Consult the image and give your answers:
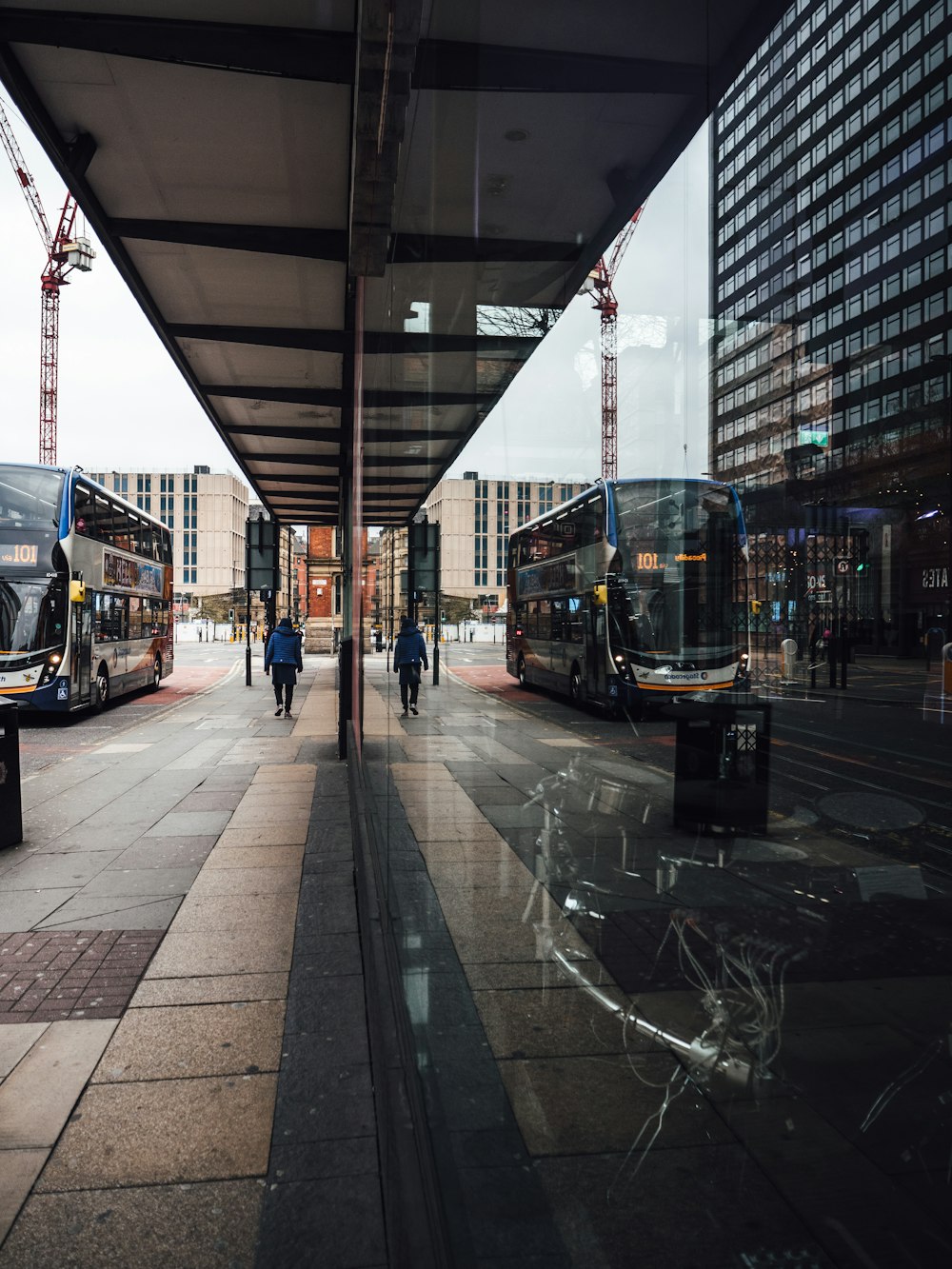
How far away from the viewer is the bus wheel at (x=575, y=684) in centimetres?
211

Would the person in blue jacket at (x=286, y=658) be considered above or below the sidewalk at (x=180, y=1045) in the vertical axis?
above

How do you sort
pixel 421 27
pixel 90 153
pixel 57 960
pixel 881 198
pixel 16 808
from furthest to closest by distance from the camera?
pixel 90 153 → pixel 16 808 → pixel 57 960 → pixel 421 27 → pixel 881 198

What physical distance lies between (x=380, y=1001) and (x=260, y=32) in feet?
18.9

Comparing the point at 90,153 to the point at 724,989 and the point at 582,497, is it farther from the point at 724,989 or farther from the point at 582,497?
the point at 724,989

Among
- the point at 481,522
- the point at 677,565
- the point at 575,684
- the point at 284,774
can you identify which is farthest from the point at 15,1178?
the point at 284,774

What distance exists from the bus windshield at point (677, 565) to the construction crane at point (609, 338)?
0.18ft

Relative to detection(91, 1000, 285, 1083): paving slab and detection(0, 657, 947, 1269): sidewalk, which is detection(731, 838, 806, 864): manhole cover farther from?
detection(91, 1000, 285, 1083): paving slab

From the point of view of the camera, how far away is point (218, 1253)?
2.12 metres

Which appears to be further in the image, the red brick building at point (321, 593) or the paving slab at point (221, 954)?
the red brick building at point (321, 593)

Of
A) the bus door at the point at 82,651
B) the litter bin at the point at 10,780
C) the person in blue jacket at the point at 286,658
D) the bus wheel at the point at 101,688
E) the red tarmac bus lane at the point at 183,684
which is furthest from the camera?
the red tarmac bus lane at the point at 183,684

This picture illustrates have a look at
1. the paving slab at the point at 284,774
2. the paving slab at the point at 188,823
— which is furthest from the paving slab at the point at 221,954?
the paving slab at the point at 284,774

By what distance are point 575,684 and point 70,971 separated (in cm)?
301

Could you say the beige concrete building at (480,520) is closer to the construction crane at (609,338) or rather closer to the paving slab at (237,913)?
the construction crane at (609,338)

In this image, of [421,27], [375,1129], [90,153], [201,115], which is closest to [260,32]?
[201,115]
